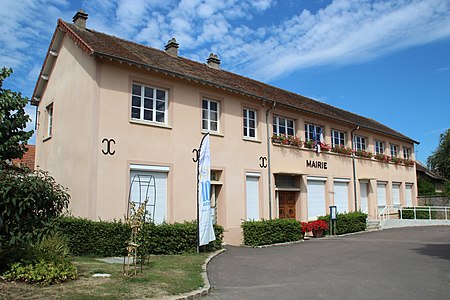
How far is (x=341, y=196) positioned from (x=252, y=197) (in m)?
7.54

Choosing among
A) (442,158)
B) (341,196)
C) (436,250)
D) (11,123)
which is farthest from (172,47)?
(442,158)

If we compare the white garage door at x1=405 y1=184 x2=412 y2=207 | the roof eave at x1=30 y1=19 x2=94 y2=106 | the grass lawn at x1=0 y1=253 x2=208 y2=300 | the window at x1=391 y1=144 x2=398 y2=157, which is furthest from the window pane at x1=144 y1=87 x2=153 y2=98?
the white garage door at x1=405 y1=184 x2=412 y2=207

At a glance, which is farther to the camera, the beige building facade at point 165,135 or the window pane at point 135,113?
the window pane at point 135,113

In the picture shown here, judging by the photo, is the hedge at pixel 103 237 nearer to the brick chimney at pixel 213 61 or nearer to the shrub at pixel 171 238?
the shrub at pixel 171 238

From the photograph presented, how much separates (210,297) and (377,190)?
68.8ft

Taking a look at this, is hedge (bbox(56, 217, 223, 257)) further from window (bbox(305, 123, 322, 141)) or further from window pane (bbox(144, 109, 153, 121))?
window (bbox(305, 123, 322, 141))

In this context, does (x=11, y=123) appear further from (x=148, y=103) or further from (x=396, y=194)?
(x=396, y=194)

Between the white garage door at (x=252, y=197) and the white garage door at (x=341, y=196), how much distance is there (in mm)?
6437

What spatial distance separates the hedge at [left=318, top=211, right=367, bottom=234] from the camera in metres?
20.0

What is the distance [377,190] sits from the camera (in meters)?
25.9

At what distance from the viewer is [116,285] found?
7340mm

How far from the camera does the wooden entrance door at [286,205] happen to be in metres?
19.1

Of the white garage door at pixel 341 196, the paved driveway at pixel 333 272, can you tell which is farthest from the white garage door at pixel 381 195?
the paved driveway at pixel 333 272

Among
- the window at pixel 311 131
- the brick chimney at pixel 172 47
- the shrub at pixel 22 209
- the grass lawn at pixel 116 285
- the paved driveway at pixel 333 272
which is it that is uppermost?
the brick chimney at pixel 172 47
